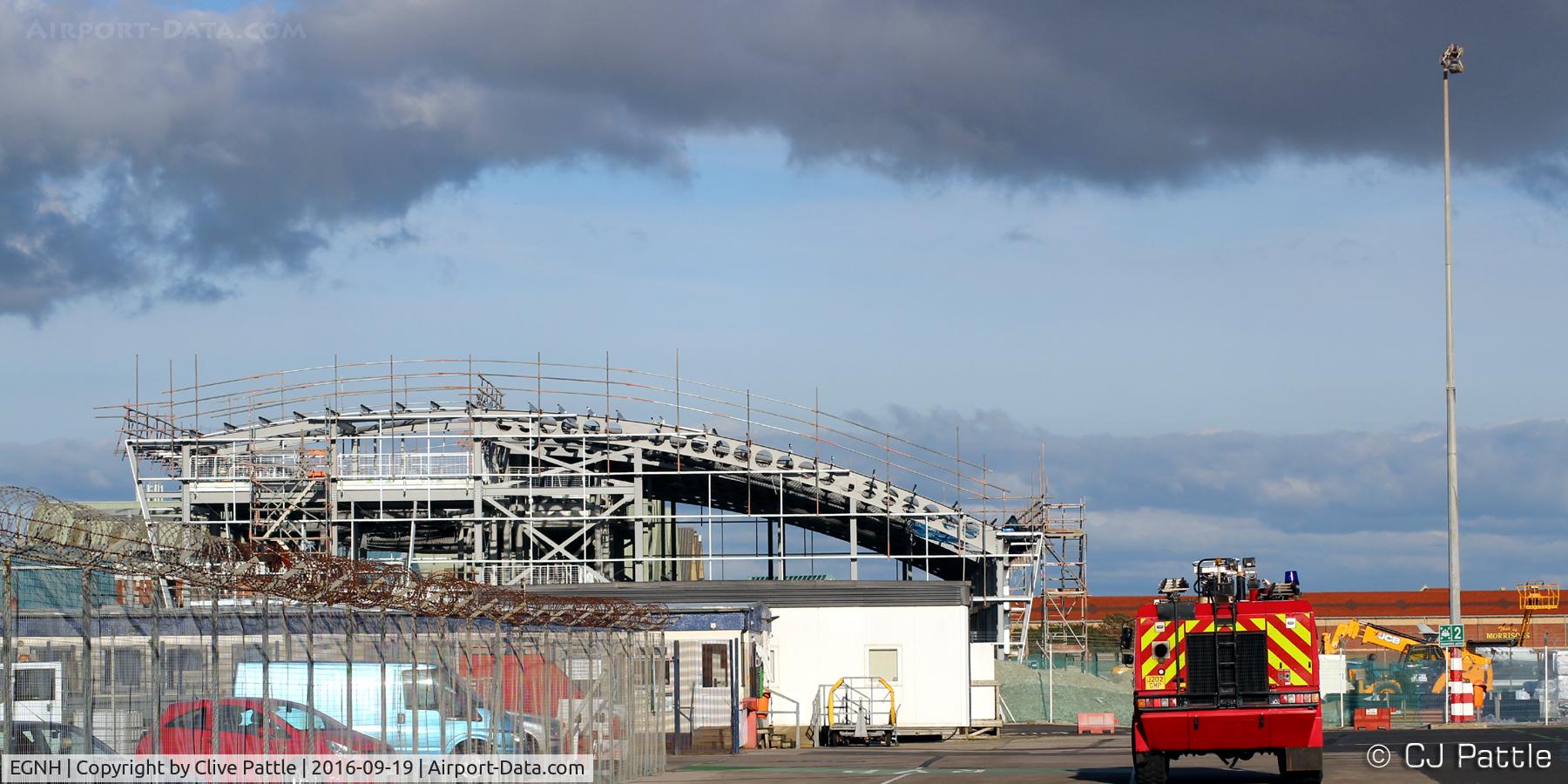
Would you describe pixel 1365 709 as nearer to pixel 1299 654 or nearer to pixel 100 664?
pixel 1299 654

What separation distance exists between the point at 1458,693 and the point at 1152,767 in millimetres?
22420

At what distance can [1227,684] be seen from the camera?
21625 millimetres

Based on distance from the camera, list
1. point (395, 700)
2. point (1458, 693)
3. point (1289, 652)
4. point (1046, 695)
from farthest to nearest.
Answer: point (1046, 695)
point (1458, 693)
point (1289, 652)
point (395, 700)

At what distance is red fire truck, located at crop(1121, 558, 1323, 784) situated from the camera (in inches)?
845

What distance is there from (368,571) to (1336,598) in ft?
315

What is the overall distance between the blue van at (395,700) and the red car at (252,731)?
0.15m

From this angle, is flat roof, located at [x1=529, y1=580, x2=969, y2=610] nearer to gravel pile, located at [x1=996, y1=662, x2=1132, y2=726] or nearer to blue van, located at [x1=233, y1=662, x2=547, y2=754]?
gravel pile, located at [x1=996, y1=662, x2=1132, y2=726]

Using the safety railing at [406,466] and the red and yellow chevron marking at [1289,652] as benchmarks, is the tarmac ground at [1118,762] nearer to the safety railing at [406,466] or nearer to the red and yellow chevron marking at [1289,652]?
the red and yellow chevron marking at [1289,652]

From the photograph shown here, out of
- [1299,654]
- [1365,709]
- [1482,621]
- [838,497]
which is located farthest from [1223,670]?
[1482,621]

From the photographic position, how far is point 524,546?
57.1m

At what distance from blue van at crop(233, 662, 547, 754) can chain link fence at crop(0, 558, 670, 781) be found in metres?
0.02

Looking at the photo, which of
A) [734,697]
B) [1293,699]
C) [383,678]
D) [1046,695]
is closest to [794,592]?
[734,697]

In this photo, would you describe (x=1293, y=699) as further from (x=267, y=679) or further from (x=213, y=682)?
(x=213, y=682)

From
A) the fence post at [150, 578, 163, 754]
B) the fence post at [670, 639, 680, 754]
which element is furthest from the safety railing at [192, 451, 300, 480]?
the fence post at [150, 578, 163, 754]
